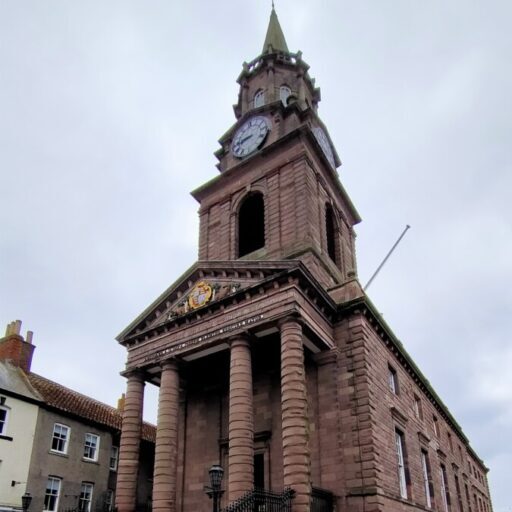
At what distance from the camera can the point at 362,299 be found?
21.8m

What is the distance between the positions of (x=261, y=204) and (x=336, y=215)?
4.43 m

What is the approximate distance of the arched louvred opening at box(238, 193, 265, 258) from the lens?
3016 centimetres

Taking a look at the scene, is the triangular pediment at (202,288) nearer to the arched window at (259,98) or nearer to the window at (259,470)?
the window at (259,470)

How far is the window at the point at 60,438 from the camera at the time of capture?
1134 inches

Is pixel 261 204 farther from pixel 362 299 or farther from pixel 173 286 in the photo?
pixel 362 299

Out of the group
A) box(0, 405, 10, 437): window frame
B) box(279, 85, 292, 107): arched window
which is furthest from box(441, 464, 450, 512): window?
box(279, 85, 292, 107): arched window

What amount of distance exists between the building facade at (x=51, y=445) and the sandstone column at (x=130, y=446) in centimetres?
697

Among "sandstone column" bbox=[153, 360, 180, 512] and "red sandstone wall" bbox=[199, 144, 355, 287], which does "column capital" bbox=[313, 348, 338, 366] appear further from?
"sandstone column" bbox=[153, 360, 180, 512]

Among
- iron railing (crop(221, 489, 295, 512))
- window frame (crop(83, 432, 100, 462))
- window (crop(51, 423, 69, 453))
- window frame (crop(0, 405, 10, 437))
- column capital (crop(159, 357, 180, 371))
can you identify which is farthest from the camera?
window frame (crop(83, 432, 100, 462))

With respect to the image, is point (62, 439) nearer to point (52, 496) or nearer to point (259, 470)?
point (52, 496)

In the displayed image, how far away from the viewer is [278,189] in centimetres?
2877

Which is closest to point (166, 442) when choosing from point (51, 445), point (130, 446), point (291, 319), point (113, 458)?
point (130, 446)

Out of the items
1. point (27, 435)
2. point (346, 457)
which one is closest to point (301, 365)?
point (346, 457)

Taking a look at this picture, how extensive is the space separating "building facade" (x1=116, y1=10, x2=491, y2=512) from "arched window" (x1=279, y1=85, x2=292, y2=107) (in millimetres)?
2013
